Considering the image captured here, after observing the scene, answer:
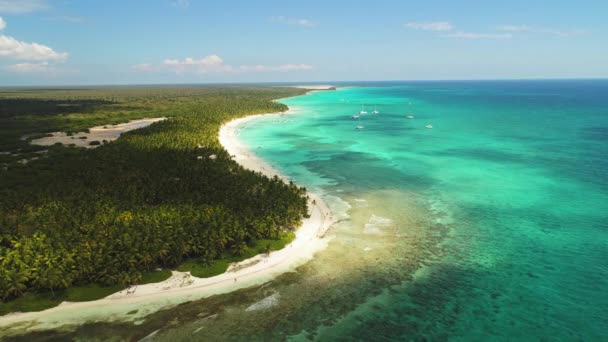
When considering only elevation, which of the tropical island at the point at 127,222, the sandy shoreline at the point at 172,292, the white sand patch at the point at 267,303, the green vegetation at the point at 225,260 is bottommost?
the white sand patch at the point at 267,303

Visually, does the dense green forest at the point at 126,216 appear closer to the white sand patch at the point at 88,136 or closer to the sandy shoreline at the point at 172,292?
the sandy shoreline at the point at 172,292

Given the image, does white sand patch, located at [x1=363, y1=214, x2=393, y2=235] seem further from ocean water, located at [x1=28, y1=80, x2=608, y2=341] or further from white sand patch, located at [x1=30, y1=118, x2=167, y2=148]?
white sand patch, located at [x1=30, y1=118, x2=167, y2=148]

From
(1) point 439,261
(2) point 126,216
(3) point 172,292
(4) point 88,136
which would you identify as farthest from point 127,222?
(4) point 88,136

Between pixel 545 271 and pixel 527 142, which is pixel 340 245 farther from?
pixel 527 142

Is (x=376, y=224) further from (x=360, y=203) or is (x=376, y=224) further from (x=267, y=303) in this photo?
(x=267, y=303)

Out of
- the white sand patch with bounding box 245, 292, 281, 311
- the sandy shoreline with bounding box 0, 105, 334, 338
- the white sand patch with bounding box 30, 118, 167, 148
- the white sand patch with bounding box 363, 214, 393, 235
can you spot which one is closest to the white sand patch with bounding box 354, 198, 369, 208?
the white sand patch with bounding box 363, 214, 393, 235

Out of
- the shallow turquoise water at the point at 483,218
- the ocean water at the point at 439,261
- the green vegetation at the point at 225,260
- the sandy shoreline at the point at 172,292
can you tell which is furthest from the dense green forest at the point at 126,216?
the shallow turquoise water at the point at 483,218
